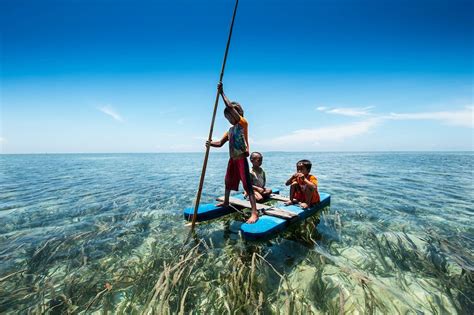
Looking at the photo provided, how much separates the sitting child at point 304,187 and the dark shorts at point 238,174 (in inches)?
75.1

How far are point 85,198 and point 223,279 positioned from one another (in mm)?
10809

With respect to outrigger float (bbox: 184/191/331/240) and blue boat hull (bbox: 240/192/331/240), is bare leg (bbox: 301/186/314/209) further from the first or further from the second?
blue boat hull (bbox: 240/192/331/240)

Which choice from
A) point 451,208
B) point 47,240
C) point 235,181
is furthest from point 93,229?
point 451,208

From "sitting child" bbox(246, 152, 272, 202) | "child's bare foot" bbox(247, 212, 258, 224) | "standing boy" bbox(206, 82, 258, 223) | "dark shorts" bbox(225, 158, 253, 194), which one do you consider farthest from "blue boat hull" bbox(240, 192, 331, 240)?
"sitting child" bbox(246, 152, 272, 202)

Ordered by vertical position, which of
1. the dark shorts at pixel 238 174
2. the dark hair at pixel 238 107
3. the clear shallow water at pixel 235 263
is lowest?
the clear shallow water at pixel 235 263

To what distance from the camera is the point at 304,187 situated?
24.6ft

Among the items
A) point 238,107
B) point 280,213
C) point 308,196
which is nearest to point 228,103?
point 238,107

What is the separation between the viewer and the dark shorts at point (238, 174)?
6.05 m

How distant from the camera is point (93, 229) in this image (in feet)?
23.3

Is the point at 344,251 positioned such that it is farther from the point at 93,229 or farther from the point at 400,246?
the point at 93,229

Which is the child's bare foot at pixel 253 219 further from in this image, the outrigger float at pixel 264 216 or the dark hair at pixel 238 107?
the dark hair at pixel 238 107

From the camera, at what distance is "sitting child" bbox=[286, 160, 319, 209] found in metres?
7.12

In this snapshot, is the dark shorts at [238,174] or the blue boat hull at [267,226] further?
the dark shorts at [238,174]

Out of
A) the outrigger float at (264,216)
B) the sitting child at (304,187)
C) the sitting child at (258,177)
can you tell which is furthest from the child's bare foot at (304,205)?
the sitting child at (258,177)
